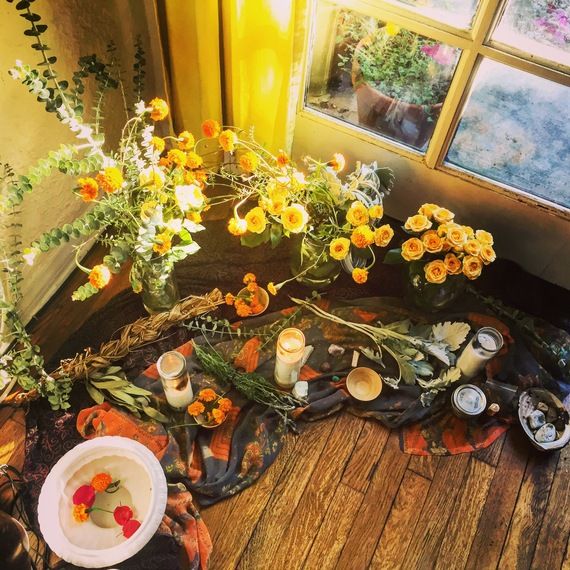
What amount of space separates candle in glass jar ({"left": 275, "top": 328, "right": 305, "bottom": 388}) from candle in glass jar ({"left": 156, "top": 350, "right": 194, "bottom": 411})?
0.24m

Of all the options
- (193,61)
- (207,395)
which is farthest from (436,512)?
(193,61)

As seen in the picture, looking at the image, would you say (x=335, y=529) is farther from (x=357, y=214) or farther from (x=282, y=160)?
(x=282, y=160)

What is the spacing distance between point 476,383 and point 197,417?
0.78 m

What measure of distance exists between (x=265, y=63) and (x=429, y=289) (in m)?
0.76

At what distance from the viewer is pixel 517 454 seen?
163 centimetres

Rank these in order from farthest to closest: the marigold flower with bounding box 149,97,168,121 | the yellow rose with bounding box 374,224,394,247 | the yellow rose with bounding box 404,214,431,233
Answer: the yellow rose with bounding box 404,214,431,233, the yellow rose with bounding box 374,224,394,247, the marigold flower with bounding box 149,97,168,121

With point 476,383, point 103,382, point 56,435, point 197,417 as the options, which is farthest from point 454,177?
point 56,435

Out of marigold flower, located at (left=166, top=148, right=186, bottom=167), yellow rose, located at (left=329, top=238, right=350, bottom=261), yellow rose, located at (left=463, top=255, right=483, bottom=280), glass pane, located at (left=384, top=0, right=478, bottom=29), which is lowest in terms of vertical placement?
yellow rose, located at (left=463, top=255, right=483, bottom=280)

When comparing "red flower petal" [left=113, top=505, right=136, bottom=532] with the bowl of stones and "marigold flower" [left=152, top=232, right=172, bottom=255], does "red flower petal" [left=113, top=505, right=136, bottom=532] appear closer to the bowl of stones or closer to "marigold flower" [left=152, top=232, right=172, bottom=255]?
"marigold flower" [left=152, top=232, right=172, bottom=255]

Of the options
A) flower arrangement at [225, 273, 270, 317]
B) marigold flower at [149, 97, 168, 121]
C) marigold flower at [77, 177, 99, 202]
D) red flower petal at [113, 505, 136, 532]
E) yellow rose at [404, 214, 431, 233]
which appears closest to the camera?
marigold flower at [77, 177, 99, 202]

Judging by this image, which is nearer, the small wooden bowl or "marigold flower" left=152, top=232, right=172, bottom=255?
"marigold flower" left=152, top=232, right=172, bottom=255

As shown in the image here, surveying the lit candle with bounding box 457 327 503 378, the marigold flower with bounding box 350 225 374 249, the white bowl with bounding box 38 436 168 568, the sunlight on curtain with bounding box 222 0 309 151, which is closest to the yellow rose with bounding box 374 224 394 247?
the marigold flower with bounding box 350 225 374 249

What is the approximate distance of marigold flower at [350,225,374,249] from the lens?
145cm

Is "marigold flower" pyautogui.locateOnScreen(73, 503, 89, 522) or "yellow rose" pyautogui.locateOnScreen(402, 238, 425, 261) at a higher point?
"yellow rose" pyautogui.locateOnScreen(402, 238, 425, 261)
